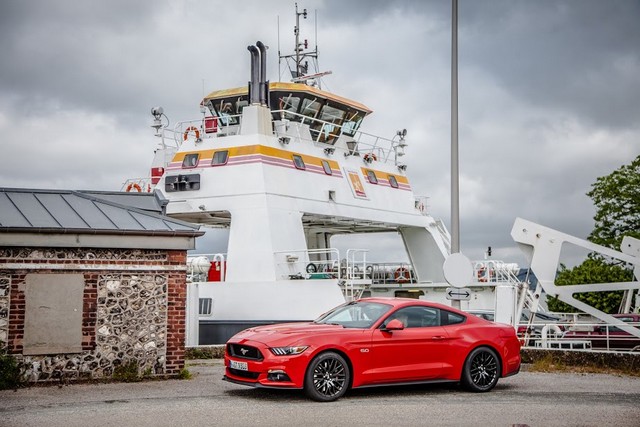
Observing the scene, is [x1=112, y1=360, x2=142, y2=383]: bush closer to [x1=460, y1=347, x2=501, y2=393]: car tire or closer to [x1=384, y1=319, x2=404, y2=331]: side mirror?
[x1=384, y1=319, x2=404, y2=331]: side mirror

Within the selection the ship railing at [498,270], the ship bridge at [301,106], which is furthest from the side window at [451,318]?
the ship bridge at [301,106]

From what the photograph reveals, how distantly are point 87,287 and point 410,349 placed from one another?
16.6 feet

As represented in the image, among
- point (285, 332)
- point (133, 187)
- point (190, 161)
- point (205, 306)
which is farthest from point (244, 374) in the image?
point (133, 187)

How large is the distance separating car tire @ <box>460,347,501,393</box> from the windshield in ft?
4.75

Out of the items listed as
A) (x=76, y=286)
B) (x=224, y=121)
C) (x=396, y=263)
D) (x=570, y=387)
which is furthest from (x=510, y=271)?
(x=76, y=286)

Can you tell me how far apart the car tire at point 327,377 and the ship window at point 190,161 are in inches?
529

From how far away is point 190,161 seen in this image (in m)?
23.3

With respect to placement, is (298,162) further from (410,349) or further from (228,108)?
(410,349)

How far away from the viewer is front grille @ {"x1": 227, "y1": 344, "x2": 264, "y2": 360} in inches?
421

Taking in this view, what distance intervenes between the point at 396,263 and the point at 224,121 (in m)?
7.47

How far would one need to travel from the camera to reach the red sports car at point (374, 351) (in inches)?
413

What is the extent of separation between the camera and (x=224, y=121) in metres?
26.2

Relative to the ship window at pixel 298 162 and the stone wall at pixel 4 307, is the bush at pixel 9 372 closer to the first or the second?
the stone wall at pixel 4 307

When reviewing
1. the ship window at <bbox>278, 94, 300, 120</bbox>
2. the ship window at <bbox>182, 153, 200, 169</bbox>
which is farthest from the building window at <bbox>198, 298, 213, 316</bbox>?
the ship window at <bbox>278, 94, 300, 120</bbox>
